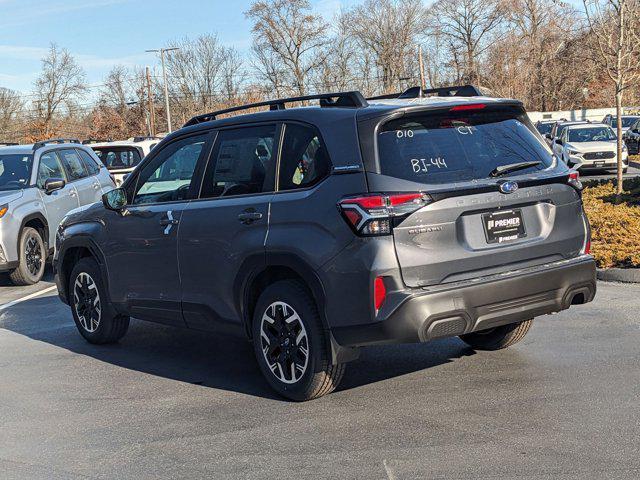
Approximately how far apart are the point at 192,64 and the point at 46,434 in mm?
76088

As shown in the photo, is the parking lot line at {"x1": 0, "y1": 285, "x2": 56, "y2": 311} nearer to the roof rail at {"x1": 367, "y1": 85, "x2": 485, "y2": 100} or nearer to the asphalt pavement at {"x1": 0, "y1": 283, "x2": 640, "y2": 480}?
the asphalt pavement at {"x1": 0, "y1": 283, "x2": 640, "y2": 480}

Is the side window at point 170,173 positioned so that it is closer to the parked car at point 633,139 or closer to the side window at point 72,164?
the side window at point 72,164

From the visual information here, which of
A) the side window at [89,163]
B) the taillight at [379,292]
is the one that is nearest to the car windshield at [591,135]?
the side window at [89,163]

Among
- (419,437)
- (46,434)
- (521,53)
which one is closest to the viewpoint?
(419,437)

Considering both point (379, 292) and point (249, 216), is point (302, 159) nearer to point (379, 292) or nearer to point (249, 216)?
point (249, 216)

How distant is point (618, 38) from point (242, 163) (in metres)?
12.2

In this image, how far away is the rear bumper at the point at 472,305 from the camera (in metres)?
4.77

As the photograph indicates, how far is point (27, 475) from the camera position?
4.39m

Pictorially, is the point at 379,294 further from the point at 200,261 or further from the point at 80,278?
the point at 80,278

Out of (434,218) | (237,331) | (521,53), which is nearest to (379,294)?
(434,218)

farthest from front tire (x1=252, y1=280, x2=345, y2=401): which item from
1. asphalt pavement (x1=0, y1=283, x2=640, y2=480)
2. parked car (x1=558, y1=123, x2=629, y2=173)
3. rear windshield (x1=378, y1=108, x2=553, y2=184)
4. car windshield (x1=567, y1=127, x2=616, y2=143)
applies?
car windshield (x1=567, y1=127, x2=616, y2=143)

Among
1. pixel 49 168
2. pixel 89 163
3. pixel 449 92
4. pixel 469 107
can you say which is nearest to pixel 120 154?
pixel 89 163

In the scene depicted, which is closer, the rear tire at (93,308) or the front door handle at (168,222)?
the front door handle at (168,222)

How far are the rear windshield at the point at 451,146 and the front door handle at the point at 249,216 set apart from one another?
99 cm
